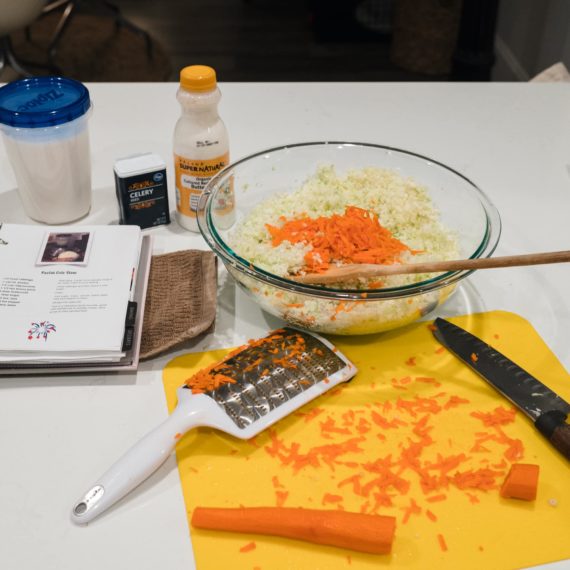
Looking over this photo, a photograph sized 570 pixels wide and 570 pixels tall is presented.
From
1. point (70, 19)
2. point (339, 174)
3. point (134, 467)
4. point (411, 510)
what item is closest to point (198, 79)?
point (339, 174)

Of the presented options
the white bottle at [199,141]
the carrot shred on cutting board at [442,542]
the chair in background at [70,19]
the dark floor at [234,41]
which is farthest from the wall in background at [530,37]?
the carrot shred on cutting board at [442,542]

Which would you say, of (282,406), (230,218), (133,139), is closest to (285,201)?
(230,218)

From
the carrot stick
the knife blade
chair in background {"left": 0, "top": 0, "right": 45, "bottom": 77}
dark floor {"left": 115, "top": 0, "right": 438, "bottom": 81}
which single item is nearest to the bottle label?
the knife blade

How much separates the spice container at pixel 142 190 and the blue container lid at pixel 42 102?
12cm

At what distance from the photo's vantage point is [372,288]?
38.5 inches

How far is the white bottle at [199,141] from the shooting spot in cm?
110

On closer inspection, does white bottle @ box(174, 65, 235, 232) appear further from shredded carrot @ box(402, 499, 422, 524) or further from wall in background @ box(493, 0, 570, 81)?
wall in background @ box(493, 0, 570, 81)

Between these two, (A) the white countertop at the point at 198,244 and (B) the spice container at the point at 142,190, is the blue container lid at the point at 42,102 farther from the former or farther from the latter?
(A) the white countertop at the point at 198,244

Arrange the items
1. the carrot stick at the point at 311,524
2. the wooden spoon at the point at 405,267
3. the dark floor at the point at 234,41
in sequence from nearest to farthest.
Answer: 1. the carrot stick at the point at 311,524
2. the wooden spoon at the point at 405,267
3. the dark floor at the point at 234,41

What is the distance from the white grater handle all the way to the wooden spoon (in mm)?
261

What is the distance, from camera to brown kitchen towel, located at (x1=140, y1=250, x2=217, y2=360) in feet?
3.31

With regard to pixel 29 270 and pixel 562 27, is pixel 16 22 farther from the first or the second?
pixel 562 27

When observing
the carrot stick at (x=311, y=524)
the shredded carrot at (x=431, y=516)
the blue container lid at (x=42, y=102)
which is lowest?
the shredded carrot at (x=431, y=516)

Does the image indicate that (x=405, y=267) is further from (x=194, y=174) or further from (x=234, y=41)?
(x=234, y=41)
